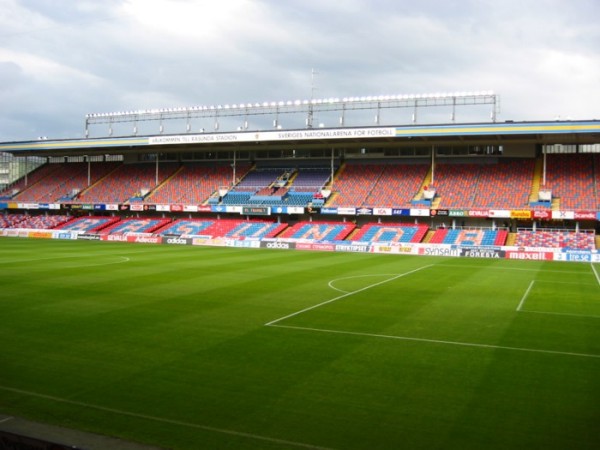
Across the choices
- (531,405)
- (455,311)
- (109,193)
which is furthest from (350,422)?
(109,193)

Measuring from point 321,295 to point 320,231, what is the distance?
3321 cm

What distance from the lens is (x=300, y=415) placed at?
1019 cm

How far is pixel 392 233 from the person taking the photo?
54469mm

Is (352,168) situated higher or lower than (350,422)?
higher

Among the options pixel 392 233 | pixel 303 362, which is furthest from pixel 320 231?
pixel 303 362

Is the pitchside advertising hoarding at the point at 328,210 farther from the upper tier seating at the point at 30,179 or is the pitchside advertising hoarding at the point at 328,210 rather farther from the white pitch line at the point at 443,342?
the white pitch line at the point at 443,342

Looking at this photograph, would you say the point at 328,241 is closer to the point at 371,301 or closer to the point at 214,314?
the point at 371,301

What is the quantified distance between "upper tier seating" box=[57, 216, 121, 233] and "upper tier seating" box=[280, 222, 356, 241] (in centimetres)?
2273

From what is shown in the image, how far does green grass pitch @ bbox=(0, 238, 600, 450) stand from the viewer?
9641mm

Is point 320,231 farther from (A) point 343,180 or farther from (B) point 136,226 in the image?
(B) point 136,226

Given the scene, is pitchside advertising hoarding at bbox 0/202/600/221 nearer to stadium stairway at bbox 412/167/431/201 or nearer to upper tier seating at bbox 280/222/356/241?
upper tier seating at bbox 280/222/356/241

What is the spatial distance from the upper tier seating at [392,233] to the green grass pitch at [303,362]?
83.5 feet

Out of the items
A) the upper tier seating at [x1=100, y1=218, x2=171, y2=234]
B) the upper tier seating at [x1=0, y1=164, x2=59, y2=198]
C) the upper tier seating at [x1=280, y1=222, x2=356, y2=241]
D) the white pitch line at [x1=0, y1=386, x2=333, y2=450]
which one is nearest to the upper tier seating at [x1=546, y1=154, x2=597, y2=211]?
the upper tier seating at [x1=280, y1=222, x2=356, y2=241]

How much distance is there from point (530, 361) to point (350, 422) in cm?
627
